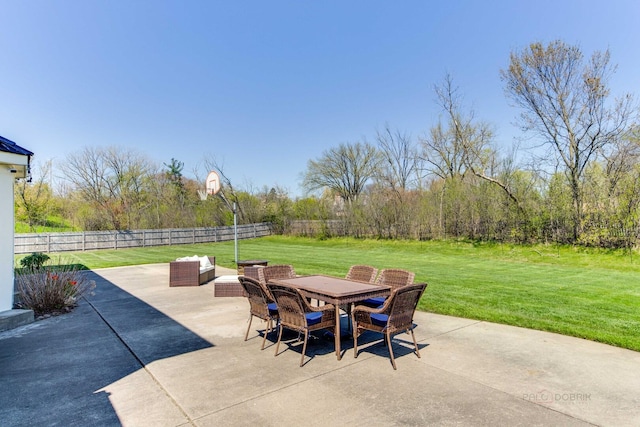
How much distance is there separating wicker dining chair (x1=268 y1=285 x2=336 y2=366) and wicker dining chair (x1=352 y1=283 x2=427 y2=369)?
0.32 m

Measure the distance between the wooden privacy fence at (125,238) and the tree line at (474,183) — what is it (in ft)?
4.20

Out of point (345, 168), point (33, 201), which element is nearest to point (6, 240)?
point (33, 201)

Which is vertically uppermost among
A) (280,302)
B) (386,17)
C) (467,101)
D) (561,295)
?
(386,17)

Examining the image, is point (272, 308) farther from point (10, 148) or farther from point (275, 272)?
point (10, 148)

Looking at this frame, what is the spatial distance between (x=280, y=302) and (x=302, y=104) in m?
20.1

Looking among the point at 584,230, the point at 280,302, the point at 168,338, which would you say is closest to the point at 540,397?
the point at 280,302

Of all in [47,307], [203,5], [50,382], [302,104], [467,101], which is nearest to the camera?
[50,382]

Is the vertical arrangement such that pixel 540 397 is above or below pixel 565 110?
below

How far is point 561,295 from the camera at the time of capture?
655cm

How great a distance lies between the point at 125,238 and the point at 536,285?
21847 mm

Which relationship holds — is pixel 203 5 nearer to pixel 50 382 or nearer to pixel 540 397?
pixel 50 382

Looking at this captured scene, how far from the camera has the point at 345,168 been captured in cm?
3234

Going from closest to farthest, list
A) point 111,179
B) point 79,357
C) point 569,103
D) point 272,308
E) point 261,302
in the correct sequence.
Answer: point 79,357 < point 261,302 < point 272,308 < point 569,103 < point 111,179

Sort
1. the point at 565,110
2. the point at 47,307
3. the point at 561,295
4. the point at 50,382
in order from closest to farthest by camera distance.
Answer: the point at 50,382, the point at 47,307, the point at 561,295, the point at 565,110
